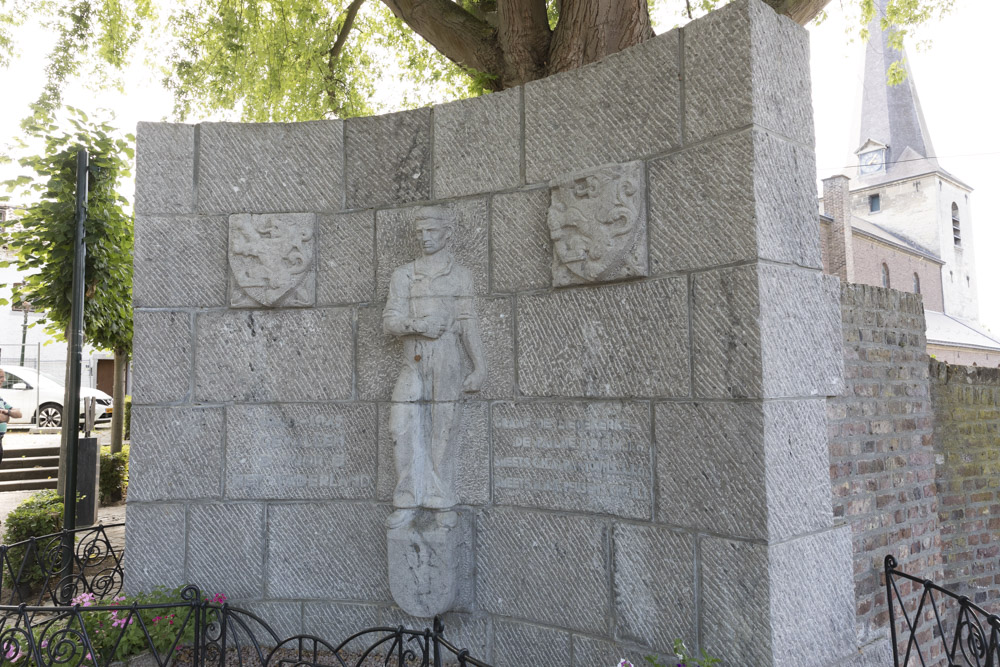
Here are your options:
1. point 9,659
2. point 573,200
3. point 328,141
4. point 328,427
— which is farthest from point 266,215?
point 9,659

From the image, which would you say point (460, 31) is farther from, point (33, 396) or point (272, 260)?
point (33, 396)

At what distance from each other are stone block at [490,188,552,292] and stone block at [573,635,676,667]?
1.78 meters

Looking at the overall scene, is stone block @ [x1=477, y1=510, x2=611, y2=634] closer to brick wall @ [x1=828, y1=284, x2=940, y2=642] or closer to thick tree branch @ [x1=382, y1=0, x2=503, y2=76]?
brick wall @ [x1=828, y1=284, x2=940, y2=642]

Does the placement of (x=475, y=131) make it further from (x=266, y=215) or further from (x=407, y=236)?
(x=266, y=215)

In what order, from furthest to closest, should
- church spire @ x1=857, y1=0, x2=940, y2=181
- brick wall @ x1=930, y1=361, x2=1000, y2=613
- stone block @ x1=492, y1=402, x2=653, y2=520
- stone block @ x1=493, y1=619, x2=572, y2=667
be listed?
church spire @ x1=857, y1=0, x2=940, y2=181 → brick wall @ x1=930, y1=361, x2=1000, y2=613 → stone block @ x1=493, y1=619, x2=572, y2=667 → stone block @ x1=492, y1=402, x2=653, y2=520

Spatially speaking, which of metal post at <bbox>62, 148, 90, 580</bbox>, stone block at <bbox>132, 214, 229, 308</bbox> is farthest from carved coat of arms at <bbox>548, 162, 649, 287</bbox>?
metal post at <bbox>62, 148, 90, 580</bbox>

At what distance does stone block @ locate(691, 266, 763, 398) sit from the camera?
289 cm

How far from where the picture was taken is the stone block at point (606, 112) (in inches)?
128

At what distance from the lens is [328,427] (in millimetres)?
4188

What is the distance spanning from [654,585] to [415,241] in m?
2.26

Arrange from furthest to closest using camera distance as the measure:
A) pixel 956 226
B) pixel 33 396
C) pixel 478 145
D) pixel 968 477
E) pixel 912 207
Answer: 1. pixel 956 226
2. pixel 912 207
3. pixel 33 396
4. pixel 968 477
5. pixel 478 145

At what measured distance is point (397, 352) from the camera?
4.09 metres

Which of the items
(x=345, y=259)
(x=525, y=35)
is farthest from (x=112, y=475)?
(x=525, y=35)

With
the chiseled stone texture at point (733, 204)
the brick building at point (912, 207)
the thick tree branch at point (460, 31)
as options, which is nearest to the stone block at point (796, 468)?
the chiseled stone texture at point (733, 204)
